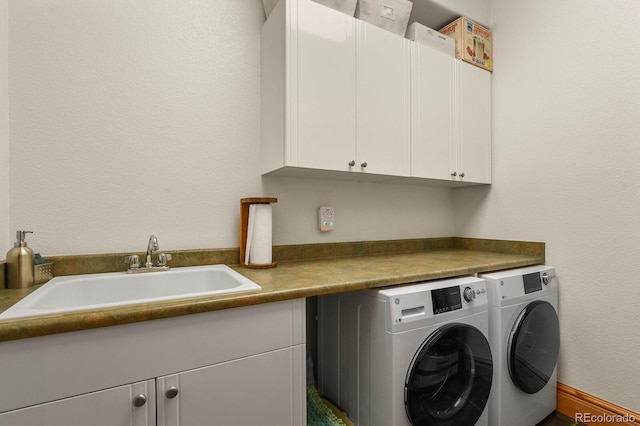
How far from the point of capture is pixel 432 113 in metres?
1.88

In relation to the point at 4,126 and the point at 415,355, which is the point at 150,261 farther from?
the point at 415,355

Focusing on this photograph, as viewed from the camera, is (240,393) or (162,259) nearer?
(240,393)

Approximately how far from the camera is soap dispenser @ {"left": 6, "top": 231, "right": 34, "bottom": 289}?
1.09m

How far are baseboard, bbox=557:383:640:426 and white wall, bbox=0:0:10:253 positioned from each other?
2.81 meters

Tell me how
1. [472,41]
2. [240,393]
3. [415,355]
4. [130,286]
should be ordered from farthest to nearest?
[472,41] < [130,286] < [415,355] < [240,393]

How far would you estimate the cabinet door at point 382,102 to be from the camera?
5.34 ft

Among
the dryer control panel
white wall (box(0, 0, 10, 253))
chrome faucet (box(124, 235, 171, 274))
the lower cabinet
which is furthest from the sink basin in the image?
the dryer control panel

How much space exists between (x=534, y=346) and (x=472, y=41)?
1.91 meters

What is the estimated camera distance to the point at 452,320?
1305mm

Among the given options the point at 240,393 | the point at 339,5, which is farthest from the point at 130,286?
the point at 339,5

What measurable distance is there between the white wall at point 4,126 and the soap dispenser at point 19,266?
0.36 feet

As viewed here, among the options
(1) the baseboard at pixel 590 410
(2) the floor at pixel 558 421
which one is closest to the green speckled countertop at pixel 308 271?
(1) the baseboard at pixel 590 410

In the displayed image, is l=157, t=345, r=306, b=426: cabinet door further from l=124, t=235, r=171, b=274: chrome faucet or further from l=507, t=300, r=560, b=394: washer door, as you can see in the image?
l=507, t=300, r=560, b=394: washer door

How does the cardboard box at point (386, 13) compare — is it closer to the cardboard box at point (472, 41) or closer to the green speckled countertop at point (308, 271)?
the cardboard box at point (472, 41)
